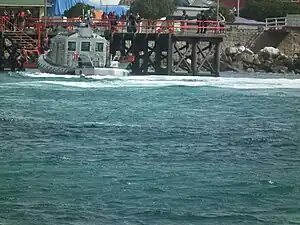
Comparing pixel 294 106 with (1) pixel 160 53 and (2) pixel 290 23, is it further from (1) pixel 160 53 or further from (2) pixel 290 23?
(2) pixel 290 23

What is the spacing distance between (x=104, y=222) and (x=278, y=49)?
67303mm

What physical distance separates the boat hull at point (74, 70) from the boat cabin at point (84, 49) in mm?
475

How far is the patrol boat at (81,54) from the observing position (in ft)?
165

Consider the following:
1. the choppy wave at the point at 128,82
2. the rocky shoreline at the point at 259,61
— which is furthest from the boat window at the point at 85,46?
the rocky shoreline at the point at 259,61

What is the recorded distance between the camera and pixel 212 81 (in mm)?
51156

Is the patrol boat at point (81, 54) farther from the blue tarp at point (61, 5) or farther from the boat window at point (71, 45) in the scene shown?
the blue tarp at point (61, 5)

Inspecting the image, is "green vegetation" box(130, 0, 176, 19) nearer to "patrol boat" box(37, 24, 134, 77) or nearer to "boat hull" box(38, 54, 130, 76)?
"boat hull" box(38, 54, 130, 76)

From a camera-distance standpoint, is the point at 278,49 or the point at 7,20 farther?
the point at 278,49

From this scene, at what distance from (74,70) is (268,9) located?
175ft

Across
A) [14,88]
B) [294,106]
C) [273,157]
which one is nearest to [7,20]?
[14,88]

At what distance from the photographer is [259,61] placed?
76.9 meters

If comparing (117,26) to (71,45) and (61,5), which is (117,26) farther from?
(61,5)

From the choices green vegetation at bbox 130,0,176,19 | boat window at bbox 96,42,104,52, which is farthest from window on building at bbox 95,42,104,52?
green vegetation at bbox 130,0,176,19

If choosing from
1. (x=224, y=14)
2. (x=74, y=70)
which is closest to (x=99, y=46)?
(x=74, y=70)
